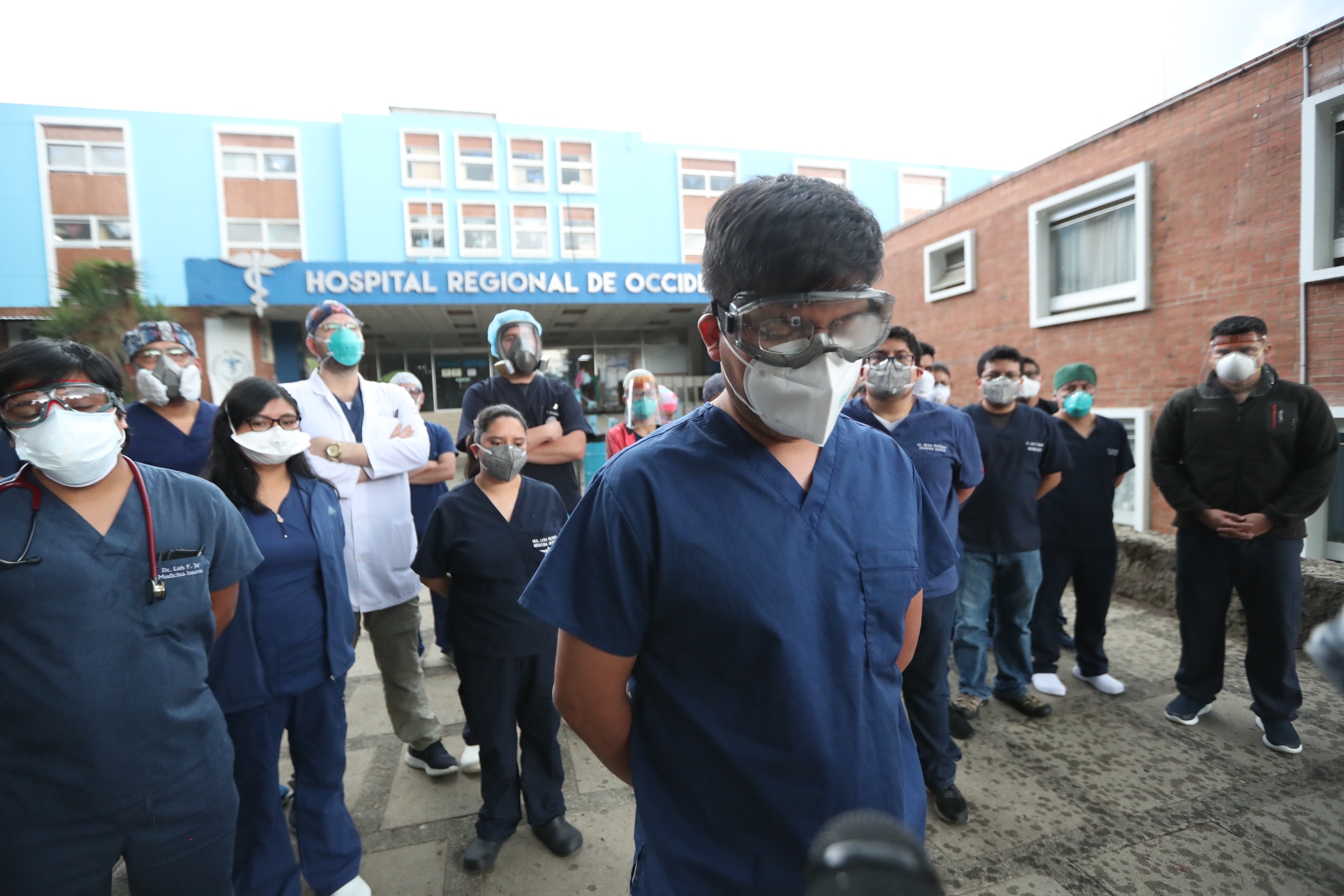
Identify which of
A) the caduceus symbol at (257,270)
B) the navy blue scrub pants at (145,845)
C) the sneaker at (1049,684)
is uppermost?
the caduceus symbol at (257,270)

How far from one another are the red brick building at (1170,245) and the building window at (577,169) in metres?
13.9

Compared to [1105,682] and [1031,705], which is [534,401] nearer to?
[1031,705]

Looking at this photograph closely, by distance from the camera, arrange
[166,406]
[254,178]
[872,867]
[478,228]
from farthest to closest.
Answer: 1. [478,228]
2. [254,178]
3. [166,406]
4. [872,867]

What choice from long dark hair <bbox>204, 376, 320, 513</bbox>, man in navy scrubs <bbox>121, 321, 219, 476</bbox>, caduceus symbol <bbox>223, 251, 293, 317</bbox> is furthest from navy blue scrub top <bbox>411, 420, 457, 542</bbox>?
caduceus symbol <bbox>223, 251, 293, 317</bbox>

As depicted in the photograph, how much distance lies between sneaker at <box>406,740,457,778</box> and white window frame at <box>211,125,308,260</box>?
19.3 meters

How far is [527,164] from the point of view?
68.6 ft

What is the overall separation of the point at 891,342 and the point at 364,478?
2725mm

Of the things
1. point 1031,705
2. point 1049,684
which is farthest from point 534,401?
point 1049,684

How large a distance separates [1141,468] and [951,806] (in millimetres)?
5661

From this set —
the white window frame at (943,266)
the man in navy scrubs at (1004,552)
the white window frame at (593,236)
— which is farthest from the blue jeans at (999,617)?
the white window frame at (593,236)

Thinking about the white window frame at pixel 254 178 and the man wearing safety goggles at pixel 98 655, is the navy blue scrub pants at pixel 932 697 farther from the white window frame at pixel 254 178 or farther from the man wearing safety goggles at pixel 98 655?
the white window frame at pixel 254 178

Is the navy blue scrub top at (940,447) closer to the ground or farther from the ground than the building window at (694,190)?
closer to the ground

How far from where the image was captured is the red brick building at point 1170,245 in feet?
17.5

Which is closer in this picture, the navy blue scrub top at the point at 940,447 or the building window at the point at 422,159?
the navy blue scrub top at the point at 940,447
